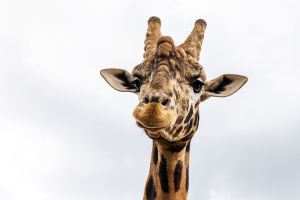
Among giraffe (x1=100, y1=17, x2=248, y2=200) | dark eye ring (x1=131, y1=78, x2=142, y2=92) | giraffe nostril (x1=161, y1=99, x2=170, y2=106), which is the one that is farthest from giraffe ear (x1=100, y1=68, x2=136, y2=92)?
giraffe nostril (x1=161, y1=99, x2=170, y2=106)

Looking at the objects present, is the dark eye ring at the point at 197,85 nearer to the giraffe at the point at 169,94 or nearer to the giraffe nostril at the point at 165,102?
the giraffe at the point at 169,94

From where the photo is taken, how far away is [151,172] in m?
10.0

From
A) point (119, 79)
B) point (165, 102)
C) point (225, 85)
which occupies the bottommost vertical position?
point (165, 102)

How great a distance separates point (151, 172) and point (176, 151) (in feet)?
2.68

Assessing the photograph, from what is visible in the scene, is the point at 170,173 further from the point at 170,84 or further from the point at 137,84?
the point at 170,84

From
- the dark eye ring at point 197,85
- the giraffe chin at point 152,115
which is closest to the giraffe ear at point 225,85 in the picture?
the dark eye ring at point 197,85

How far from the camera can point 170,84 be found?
26.8ft

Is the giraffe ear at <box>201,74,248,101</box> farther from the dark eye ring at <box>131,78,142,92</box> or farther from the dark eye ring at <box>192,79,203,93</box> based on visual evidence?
the dark eye ring at <box>131,78,142,92</box>

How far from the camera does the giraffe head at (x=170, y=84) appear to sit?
755 centimetres

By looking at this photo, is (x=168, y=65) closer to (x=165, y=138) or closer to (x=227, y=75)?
(x=165, y=138)

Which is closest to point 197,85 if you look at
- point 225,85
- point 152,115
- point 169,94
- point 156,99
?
point 225,85

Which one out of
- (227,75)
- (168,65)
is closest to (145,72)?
(168,65)

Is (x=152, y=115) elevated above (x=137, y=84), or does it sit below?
below

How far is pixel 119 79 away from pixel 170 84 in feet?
6.64
